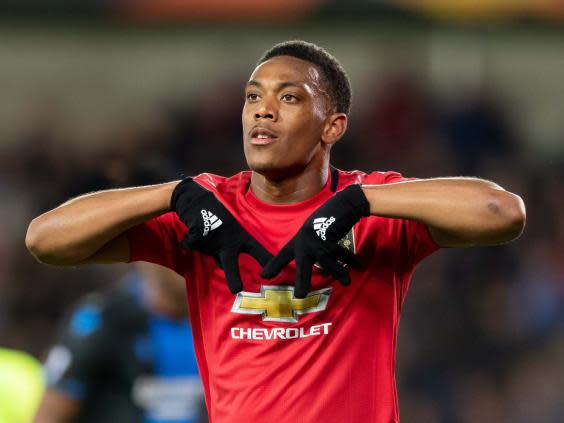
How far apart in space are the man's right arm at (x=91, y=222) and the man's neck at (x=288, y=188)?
0.29m

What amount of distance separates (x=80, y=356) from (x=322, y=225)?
197cm

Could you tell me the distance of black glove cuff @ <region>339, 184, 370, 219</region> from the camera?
2.75 metres

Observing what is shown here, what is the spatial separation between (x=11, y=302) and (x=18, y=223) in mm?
712

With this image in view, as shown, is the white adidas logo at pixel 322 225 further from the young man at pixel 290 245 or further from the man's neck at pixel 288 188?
the man's neck at pixel 288 188

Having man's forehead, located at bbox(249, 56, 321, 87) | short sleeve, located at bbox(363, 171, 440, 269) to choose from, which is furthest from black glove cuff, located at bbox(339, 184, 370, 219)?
man's forehead, located at bbox(249, 56, 321, 87)

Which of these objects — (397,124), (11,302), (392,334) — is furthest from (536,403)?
(392,334)

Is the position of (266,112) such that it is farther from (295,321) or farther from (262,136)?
(295,321)

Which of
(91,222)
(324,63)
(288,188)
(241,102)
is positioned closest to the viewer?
(91,222)

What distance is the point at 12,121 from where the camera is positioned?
873 centimetres

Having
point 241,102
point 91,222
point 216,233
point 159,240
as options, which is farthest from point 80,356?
point 241,102

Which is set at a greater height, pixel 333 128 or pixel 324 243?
pixel 333 128

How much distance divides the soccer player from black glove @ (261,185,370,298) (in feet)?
6.12

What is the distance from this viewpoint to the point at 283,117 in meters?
2.97

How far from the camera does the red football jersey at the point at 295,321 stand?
2.82m
